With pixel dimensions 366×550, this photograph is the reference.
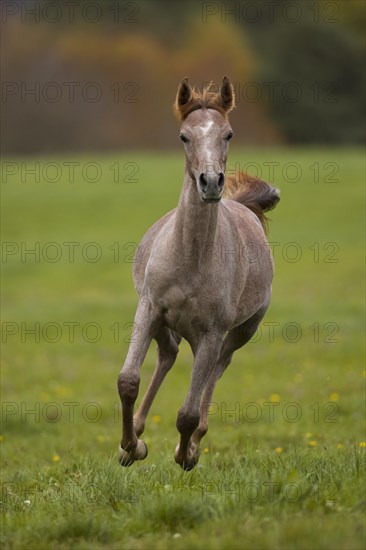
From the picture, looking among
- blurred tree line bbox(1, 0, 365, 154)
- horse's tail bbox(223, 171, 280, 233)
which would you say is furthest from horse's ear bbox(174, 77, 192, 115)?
blurred tree line bbox(1, 0, 365, 154)

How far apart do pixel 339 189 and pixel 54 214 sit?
455 inches

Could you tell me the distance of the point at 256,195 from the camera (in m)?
8.64

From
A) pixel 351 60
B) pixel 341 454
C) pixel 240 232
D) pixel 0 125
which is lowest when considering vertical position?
pixel 341 454

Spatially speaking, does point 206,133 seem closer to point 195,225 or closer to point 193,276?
point 195,225

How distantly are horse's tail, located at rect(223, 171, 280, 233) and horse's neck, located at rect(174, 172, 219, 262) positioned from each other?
2.17 m

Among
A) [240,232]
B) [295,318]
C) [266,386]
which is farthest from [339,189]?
[240,232]

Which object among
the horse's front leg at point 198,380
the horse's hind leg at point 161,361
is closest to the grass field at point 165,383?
the horse's front leg at point 198,380

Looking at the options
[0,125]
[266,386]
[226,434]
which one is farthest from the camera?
[0,125]

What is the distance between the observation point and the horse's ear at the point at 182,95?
6234mm

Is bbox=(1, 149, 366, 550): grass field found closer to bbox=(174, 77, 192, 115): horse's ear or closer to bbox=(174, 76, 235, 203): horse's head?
bbox=(174, 76, 235, 203): horse's head

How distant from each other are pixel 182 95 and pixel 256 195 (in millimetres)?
A: 2493

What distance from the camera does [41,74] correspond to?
5644 cm

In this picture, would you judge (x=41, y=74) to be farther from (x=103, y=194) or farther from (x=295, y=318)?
(x=295, y=318)

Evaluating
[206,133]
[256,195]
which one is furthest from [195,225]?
[256,195]
